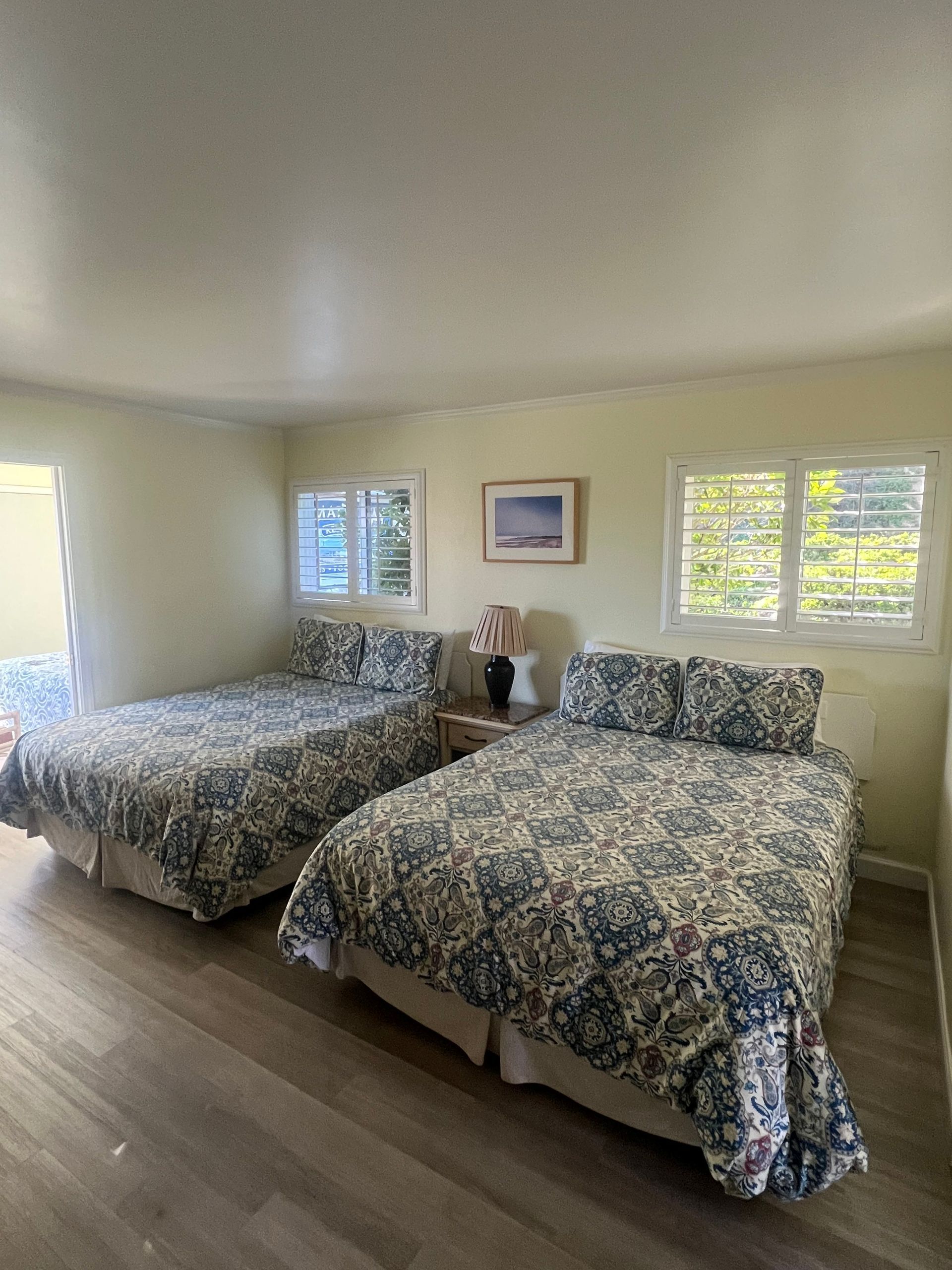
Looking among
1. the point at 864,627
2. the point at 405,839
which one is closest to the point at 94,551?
the point at 405,839

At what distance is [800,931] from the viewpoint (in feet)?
5.52

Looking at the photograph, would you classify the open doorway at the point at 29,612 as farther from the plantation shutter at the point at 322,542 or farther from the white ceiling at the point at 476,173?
the white ceiling at the point at 476,173

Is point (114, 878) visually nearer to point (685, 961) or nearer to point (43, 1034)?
point (43, 1034)

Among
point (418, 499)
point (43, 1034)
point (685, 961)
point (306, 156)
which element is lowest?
point (43, 1034)

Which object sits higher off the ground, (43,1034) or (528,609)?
(528,609)

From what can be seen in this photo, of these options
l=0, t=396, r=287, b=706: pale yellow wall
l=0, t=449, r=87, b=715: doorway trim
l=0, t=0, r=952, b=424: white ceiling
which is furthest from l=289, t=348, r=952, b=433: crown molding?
l=0, t=449, r=87, b=715: doorway trim

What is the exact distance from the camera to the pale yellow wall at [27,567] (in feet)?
17.0

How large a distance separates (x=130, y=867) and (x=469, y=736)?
5.85 ft

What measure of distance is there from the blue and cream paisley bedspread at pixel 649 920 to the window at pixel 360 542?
210 centimetres

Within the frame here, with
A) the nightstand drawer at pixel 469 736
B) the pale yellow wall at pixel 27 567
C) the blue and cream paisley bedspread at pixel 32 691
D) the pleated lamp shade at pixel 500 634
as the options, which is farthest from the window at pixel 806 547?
the pale yellow wall at pixel 27 567

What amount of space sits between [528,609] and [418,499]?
1052mm

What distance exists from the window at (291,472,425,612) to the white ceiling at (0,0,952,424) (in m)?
1.79

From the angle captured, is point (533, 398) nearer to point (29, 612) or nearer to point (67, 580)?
point (67, 580)

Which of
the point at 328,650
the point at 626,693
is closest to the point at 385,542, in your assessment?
the point at 328,650
